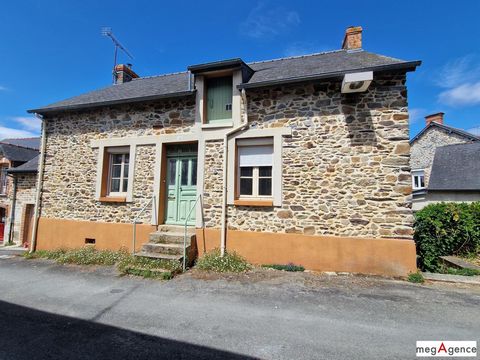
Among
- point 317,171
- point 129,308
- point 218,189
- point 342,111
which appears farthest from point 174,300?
point 342,111

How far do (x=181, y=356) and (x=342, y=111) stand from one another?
583cm

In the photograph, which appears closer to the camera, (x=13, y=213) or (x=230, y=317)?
(x=230, y=317)

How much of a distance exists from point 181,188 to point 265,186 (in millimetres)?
2546

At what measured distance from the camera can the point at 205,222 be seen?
6.77m

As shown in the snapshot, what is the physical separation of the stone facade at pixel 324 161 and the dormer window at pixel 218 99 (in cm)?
55

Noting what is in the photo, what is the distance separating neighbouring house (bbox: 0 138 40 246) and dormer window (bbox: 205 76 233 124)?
9634 millimetres

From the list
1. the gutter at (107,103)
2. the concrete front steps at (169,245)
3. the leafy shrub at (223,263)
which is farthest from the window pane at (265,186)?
the gutter at (107,103)

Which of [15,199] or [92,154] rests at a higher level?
[92,154]

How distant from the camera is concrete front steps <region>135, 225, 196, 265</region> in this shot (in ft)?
20.2

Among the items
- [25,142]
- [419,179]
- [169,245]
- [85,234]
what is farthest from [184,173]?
[419,179]

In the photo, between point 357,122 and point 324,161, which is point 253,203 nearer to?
point 324,161

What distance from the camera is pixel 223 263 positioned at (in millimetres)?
6031

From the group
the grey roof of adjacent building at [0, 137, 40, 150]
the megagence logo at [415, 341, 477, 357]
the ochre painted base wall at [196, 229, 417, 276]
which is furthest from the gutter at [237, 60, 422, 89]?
the grey roof of adjacent building at [0, 137, 40, 150]

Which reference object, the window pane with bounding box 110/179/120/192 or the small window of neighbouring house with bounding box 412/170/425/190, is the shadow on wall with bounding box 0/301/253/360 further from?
the small window of neighbouring house with bounding box 412/170/425/190
